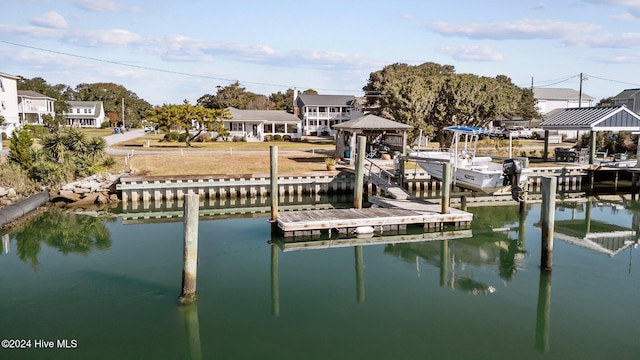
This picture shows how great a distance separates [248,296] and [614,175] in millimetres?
31090

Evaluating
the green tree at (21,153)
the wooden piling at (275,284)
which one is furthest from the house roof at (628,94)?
the green tree at (21,153)

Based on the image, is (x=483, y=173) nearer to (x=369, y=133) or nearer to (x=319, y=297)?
(x=319, y=297)

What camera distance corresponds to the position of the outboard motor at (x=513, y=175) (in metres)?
21.8

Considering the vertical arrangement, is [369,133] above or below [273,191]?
above

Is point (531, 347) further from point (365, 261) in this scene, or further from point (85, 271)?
point (85, 271)

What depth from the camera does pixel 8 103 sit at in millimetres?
51969

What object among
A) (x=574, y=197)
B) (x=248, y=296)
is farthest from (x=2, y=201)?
(x=574, y=197)

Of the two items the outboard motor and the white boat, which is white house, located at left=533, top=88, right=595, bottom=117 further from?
the outboard motor

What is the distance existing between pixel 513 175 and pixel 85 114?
8515cm

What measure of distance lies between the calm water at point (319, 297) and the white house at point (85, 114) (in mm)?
76237

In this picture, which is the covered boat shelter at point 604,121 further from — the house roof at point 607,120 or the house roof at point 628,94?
the house roof at point 628,94

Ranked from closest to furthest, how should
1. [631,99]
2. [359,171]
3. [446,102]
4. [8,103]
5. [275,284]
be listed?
1. [275,284]
2. [359,171]
3. [446,102]
4. [8,103]
5. [631,99]

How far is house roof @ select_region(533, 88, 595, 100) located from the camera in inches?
3351

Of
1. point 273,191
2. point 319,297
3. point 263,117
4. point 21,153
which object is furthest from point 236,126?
point 319,297
